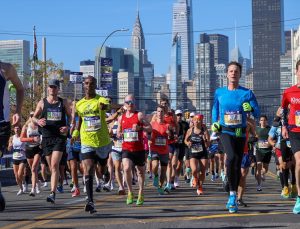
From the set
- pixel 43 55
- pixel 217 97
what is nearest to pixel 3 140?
pixel 217 97

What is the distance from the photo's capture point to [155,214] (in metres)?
10.1

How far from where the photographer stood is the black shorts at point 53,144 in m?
12.7

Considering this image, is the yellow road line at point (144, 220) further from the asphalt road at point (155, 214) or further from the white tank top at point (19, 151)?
the white tank top at point (19, 151)

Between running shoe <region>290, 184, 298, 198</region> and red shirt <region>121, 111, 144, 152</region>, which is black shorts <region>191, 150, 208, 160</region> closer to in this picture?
running shoe <region>290, 184, 298, 198</region>

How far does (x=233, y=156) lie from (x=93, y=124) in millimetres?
2177

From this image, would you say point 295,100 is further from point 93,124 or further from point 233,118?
point 93,124

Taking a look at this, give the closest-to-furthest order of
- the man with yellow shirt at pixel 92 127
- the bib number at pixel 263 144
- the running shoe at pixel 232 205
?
the running shoe at pixel 232 205, the man with yellow shirt at pixel 92 127, the bib number at pixel 263 144

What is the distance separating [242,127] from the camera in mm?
10664

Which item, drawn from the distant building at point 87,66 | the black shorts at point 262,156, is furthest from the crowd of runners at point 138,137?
the distant building at point 87,66

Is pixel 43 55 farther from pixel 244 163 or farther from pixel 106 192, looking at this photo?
pixel 244 163

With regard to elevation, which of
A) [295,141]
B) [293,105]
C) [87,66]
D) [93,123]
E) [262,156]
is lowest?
[262,156]

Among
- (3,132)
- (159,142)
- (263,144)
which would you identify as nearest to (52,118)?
(159,142)

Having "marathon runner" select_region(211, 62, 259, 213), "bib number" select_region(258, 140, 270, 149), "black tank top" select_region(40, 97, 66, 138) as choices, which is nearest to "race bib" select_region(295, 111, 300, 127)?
"marathon runner" select_region(211, 62, 259, 213)

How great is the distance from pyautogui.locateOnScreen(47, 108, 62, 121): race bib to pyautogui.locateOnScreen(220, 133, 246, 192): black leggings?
3548 mm
